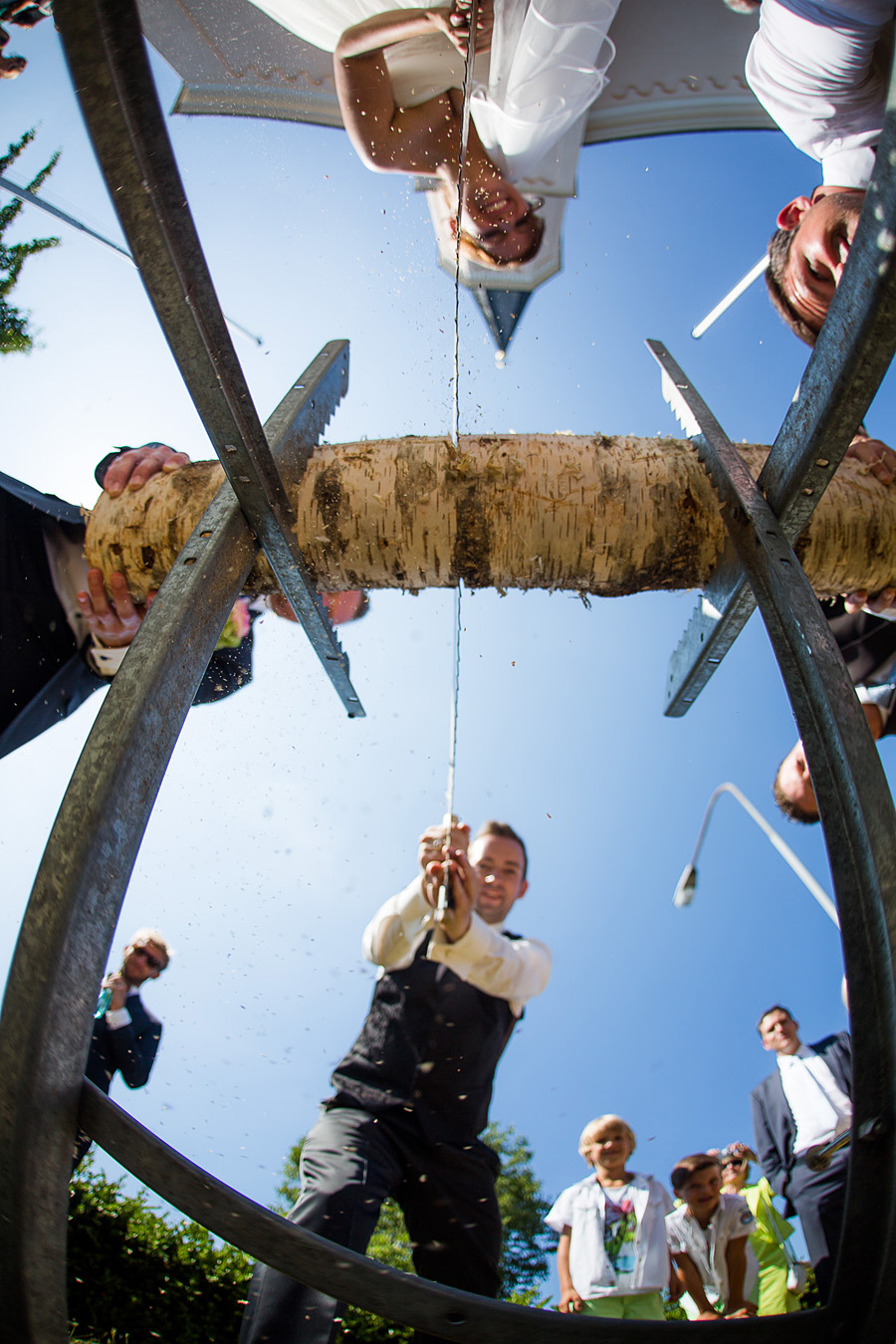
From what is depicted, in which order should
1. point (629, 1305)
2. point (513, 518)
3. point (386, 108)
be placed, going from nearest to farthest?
point (513, 518)
point (629, 1305)
point (386, 108)

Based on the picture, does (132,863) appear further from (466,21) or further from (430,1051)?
(466,21)

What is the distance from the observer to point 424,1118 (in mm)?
1877

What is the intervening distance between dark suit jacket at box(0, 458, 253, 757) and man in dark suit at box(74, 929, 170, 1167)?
3.48ft

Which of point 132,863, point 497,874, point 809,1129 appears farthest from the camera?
point 497,874

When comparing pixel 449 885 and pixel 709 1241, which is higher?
pixel 449 885

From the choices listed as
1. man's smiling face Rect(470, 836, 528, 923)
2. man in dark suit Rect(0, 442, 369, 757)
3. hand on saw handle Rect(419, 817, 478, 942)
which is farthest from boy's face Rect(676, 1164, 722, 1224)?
man in dark suit Rect(0, 442, 369, 757)

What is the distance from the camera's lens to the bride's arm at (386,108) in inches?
130

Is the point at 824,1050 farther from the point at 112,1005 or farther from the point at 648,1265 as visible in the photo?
the point at 112,1005

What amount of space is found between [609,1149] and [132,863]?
3078 millimetres

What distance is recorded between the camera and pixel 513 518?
5.04ft

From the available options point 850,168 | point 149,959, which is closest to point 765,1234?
point 149,959

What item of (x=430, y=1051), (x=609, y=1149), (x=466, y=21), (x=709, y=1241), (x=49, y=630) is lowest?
(x=709, y=1241)

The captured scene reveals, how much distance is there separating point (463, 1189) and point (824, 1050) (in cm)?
198

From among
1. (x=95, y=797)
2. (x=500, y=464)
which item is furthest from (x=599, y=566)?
(x=95, y=797)
